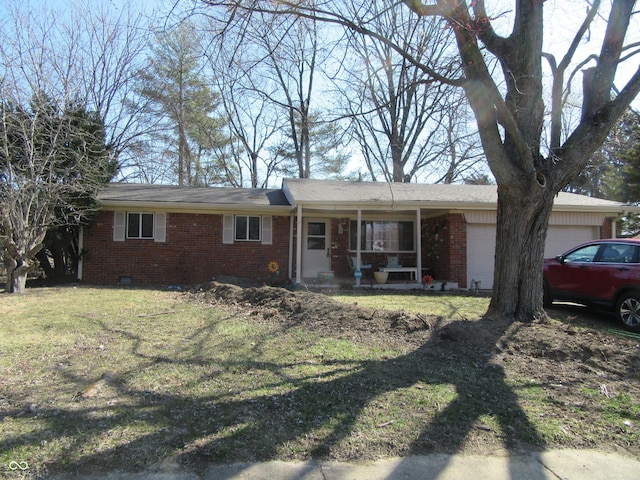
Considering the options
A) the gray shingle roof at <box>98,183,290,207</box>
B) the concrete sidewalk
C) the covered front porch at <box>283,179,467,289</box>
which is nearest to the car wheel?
the concrete sidewalk

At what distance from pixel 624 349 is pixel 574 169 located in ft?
8.79

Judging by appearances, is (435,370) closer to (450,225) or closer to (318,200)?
(318,200)

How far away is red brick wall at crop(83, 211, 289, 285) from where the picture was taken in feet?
43.3

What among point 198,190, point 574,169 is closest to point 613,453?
point 574,169

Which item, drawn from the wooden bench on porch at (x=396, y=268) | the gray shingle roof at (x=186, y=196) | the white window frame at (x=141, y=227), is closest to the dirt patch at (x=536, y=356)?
the wooden bench on porch at (x=396, y=268)

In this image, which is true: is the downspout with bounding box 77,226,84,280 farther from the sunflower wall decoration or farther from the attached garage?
the attached garage

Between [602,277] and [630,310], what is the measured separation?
0.75 meters

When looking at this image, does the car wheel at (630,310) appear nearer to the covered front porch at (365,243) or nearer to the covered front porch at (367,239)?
the covered front porch at (367,239)

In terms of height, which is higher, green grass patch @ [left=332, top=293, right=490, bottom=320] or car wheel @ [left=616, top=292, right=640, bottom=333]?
car wheel @ [left=616, top=292, right=640, bottom=333]

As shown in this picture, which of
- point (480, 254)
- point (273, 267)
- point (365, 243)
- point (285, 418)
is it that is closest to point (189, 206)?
point (273, 267)

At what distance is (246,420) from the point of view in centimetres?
334

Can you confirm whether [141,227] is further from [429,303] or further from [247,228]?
[429,303]

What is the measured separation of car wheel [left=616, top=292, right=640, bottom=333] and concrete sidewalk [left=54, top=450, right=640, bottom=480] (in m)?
5.21

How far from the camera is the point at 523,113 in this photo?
21.6ft
